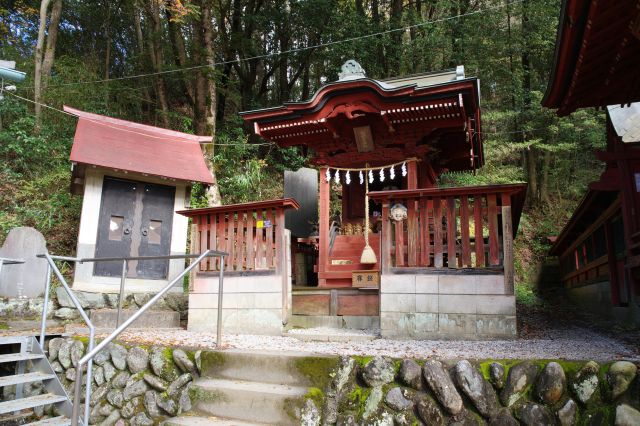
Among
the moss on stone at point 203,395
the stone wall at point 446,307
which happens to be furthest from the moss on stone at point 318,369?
the stone wall at point 446,307

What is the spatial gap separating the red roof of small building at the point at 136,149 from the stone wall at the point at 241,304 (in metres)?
3.40

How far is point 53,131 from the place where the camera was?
42.8 feet

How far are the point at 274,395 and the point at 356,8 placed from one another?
753 inches

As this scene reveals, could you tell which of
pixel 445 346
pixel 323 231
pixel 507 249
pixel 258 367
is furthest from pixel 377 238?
pixel 258 367

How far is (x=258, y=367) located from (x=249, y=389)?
295 millimetres

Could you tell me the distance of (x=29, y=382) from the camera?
16.0ft

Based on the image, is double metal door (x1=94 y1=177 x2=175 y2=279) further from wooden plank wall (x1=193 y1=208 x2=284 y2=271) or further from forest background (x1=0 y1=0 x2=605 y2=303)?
wooden plank wall (x1=193 y1=208 x2=284 y2=271)

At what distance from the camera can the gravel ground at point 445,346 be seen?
12.3 ft

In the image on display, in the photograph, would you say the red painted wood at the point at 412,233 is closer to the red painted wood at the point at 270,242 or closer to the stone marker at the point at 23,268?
the red painted wood at the point at 270,242

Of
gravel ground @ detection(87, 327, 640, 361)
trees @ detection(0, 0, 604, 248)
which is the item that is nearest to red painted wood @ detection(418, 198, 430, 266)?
gravel ground @ detection(87, 327, 640, 361)

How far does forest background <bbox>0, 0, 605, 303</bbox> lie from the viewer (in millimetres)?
12734

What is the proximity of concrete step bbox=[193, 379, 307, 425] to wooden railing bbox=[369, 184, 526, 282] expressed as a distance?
233cm

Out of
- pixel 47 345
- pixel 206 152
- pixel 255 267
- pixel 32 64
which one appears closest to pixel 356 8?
pixel 206 152

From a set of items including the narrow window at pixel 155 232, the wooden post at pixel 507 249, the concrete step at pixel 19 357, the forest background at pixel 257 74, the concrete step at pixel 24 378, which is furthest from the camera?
the forest background at pixel 257 74
